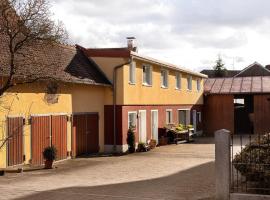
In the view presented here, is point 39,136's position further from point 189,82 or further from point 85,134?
point 189,82

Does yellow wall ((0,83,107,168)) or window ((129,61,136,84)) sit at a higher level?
window ((129,61,136,84))

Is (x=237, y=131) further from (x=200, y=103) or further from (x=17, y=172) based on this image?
(x=17, y=172)

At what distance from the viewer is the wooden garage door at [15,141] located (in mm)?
17703

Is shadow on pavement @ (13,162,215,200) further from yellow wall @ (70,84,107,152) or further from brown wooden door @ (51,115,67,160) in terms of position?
yellow wall @ (70,84,107,152)

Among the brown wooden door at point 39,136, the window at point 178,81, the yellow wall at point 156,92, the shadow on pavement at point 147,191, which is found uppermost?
the window at point 178,81

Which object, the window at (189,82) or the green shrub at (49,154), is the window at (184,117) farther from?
the green shrub at (49,154)

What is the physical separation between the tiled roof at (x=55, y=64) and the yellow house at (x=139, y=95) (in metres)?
0.77

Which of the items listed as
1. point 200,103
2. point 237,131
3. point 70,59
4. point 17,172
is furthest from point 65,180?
point 237,131

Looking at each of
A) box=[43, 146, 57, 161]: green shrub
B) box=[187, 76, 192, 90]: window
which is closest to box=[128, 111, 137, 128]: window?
box=[43, 146, 57, 161]: green shrub

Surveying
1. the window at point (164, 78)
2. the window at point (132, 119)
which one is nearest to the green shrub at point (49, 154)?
the window at point (132, 119)

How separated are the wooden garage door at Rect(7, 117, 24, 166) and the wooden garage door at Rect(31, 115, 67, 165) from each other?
79cm

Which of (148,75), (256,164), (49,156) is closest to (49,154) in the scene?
(49,156)

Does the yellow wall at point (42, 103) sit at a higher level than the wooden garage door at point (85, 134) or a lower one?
higher

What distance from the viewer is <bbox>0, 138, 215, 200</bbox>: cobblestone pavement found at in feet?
42.0
